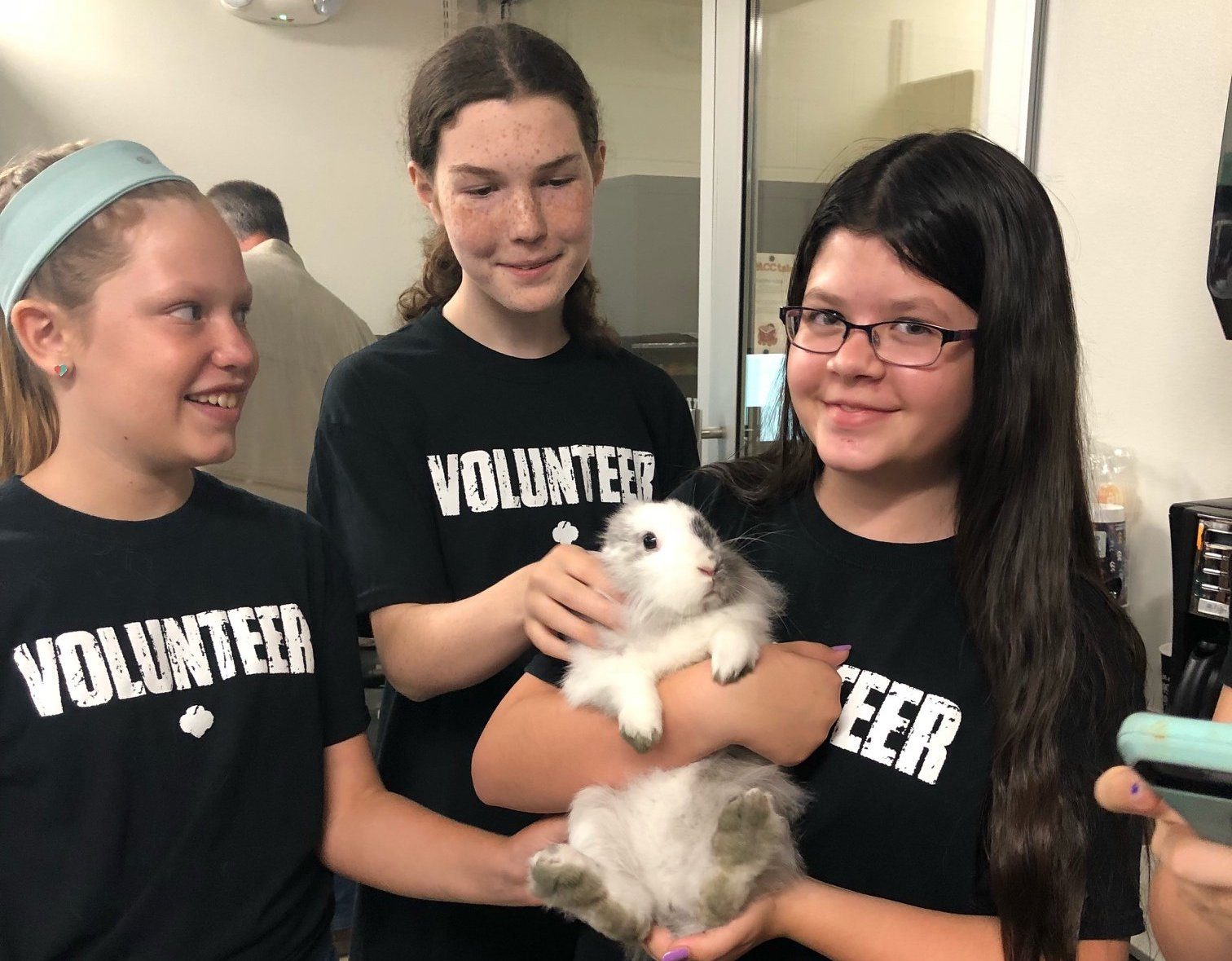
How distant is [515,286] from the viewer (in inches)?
52.1

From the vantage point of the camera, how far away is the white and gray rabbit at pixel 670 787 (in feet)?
3.20

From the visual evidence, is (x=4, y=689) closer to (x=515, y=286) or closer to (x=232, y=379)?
(x=232, y=379)

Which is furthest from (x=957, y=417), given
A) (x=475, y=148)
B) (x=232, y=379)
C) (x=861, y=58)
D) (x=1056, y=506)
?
(x=861, y=58)

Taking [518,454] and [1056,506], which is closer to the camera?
[1056,506]

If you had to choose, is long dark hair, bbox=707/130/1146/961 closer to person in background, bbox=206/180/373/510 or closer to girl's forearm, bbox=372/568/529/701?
girl's forearm, bbox=372/568/529/701

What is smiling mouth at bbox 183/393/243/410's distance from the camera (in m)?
1.10

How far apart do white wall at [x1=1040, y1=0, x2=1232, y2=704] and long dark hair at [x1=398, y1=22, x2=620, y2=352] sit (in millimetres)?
1189

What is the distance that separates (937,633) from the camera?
1067 mm

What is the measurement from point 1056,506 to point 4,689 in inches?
45.5

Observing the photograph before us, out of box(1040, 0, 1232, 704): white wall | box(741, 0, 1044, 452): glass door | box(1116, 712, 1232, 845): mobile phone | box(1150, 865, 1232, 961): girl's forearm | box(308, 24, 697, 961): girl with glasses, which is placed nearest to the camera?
box(1116, 712, 1232, 845): mobile phone

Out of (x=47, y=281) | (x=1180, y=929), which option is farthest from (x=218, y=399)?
(x=1180, y=929)

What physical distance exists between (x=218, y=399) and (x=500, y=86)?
573 millimetres

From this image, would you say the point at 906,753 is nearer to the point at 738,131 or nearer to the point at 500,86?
the point at 500,86

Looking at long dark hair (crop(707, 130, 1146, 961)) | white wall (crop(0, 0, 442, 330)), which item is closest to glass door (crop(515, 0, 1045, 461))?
white wall (crop(0, 0, 442, 330))
